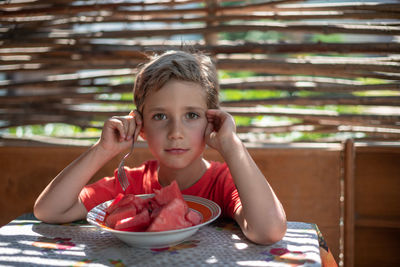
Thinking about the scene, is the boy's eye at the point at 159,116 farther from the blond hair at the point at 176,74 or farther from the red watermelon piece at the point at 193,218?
the red watermelon piece at the point at 193,218

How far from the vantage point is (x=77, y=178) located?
48.9 inches

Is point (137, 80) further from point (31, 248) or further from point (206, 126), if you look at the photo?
point (31, 248)

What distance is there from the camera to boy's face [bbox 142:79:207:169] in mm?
1242

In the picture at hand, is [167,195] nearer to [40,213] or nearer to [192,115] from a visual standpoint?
[192,115]

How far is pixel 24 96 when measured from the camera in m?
2.48

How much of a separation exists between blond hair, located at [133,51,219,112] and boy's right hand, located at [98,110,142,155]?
0.06m

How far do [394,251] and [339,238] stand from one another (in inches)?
10.9

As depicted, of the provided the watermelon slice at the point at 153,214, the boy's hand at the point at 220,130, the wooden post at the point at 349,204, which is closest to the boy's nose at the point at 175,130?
the boy's hand at the point at 220,130

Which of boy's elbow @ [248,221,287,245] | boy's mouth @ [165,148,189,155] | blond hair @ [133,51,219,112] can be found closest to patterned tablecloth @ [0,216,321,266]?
boy's elbow @ [248,221,287,245]

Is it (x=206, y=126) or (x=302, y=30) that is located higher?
(x=302, y=30)

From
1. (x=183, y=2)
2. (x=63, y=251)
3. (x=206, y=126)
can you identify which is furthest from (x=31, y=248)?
(x=183, y=2)

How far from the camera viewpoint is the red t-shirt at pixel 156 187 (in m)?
1.31

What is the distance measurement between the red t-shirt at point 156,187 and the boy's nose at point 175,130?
0.27 metres

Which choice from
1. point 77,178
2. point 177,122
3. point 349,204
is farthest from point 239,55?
point 77,178
